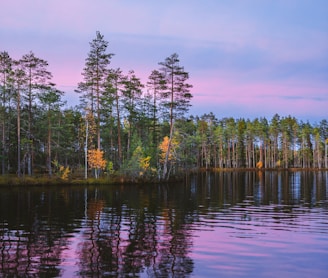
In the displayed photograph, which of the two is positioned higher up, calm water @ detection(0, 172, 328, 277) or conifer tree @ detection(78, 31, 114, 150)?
conifer tree @ detection(78, 31, 114, 150)

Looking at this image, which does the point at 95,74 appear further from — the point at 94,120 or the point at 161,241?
the point at 161,241

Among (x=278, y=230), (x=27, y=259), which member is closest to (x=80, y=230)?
(x=27, y=259)

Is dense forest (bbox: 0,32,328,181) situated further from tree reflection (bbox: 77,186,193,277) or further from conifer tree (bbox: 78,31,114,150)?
tree reflection (bbox: 77,186,193,277)

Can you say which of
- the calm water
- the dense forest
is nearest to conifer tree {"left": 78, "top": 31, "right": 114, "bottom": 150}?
the dense forest

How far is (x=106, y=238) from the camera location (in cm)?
1738

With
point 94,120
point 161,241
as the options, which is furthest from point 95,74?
point 161,241

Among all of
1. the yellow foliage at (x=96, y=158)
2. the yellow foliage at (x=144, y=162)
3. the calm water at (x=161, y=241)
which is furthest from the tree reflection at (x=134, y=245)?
the yellow foliage at (x=144, y=162)

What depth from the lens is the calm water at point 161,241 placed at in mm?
12633

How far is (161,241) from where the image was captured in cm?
1681

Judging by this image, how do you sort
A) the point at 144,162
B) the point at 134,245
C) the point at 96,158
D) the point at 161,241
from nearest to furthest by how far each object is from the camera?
the point at 134,245, the point at 161,241, the point at 96,158, the point at 144,162

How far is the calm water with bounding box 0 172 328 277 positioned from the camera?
41.4 ft

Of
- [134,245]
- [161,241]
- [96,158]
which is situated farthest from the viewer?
[96,158]

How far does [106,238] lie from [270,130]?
126 meters

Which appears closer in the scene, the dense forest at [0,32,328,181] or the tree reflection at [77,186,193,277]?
the tree reflection at [77,186,193,277]
